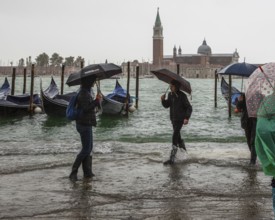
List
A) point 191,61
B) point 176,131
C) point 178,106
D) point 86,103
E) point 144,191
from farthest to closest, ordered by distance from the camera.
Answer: point 191,61 → point 176,131 → point 178,106 → point 86,103 → point 144,191

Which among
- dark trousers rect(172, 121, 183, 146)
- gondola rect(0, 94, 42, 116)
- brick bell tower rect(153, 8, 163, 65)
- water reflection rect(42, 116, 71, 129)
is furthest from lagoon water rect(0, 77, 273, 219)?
brick bell tower rect(153, 8, 163, 65)

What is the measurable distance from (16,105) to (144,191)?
1550 centimetres

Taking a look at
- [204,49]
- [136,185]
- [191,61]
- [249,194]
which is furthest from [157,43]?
[249,194]

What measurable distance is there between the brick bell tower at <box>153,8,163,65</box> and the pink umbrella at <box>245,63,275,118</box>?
15470 centimetres

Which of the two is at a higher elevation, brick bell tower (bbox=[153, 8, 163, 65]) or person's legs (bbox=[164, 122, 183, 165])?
brick bell tower (bbox=[153, 8, 163, 65])

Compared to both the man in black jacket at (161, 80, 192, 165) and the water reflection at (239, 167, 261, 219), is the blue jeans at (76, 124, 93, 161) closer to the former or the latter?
the man in black jacket at (161, 80, 192, 165)

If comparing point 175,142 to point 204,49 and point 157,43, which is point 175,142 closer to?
point 157,43

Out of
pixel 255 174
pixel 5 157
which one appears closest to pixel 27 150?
pixel 5 157

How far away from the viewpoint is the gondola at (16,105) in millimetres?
19573

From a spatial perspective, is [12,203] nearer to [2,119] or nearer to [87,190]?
[87,190]

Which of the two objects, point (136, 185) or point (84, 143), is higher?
point (84, 143)

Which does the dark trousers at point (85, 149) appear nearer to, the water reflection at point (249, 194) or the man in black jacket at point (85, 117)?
the man in black jacket at point (85, 117)

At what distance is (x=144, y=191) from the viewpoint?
5414 mm

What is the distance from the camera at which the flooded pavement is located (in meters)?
4.46
